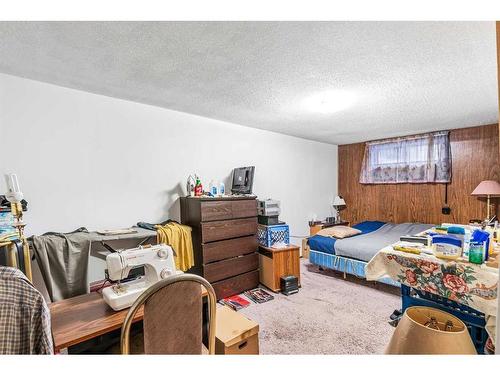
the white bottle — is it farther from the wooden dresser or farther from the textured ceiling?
the textured ceiling

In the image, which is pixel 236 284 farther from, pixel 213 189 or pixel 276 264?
pixel 213 189

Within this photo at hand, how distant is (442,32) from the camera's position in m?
1.31

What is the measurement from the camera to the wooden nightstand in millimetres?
2744

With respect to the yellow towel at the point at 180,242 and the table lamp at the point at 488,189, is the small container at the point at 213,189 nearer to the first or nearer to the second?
the yellow towel at the point at 180,242

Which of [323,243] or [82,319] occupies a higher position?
[82,319]

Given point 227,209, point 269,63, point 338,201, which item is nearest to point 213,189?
point 227,209

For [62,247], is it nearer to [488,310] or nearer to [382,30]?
[382,30]

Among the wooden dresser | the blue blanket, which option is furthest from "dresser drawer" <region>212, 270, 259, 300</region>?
the blue blanket

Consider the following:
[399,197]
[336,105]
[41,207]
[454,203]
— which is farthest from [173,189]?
[454,203]

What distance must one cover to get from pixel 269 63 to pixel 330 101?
0.98 m

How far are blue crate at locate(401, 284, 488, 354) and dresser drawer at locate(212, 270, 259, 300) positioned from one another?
1.60 metres

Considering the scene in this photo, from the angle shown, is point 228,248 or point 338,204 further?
point 338,204

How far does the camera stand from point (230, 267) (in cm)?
260

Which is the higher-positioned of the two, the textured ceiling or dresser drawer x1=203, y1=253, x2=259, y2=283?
the textured ceiling
